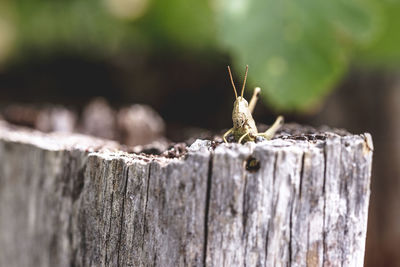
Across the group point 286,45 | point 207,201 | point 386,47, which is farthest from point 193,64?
point 207,201

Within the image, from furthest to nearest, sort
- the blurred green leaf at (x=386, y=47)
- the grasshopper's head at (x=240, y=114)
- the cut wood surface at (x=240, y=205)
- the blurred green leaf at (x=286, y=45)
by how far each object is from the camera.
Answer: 1. the blurred green leaf at (x=386, y=47)
2. the blurred green leaf at (x=286, y=45)
3. the grasshopper's head at (x=240, y=114)
4. the cut wood surface at (x=240, y=205)

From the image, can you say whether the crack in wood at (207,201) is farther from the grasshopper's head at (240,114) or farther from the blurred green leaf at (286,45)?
the blurred green leaf at (286,45)

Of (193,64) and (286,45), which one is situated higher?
(193,64)

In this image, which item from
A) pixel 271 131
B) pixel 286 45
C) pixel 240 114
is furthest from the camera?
pixel 286 45

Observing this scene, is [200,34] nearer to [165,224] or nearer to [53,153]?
[53,153]

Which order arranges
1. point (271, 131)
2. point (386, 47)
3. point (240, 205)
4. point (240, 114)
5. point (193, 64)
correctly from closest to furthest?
point (240, 205) < point (240, 114) < point (271, 131) < point (386, 47) < point (193, 64)

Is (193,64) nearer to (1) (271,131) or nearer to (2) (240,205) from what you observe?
(1) (271,131)

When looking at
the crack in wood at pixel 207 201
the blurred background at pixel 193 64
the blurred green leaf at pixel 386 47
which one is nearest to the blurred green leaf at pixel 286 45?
the blurred background at pixel 193 64

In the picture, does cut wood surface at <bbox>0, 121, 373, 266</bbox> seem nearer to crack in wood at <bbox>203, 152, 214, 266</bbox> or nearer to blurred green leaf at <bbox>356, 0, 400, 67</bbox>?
crack in wood at <bbox>203, 152, 214, 266</bbox>
